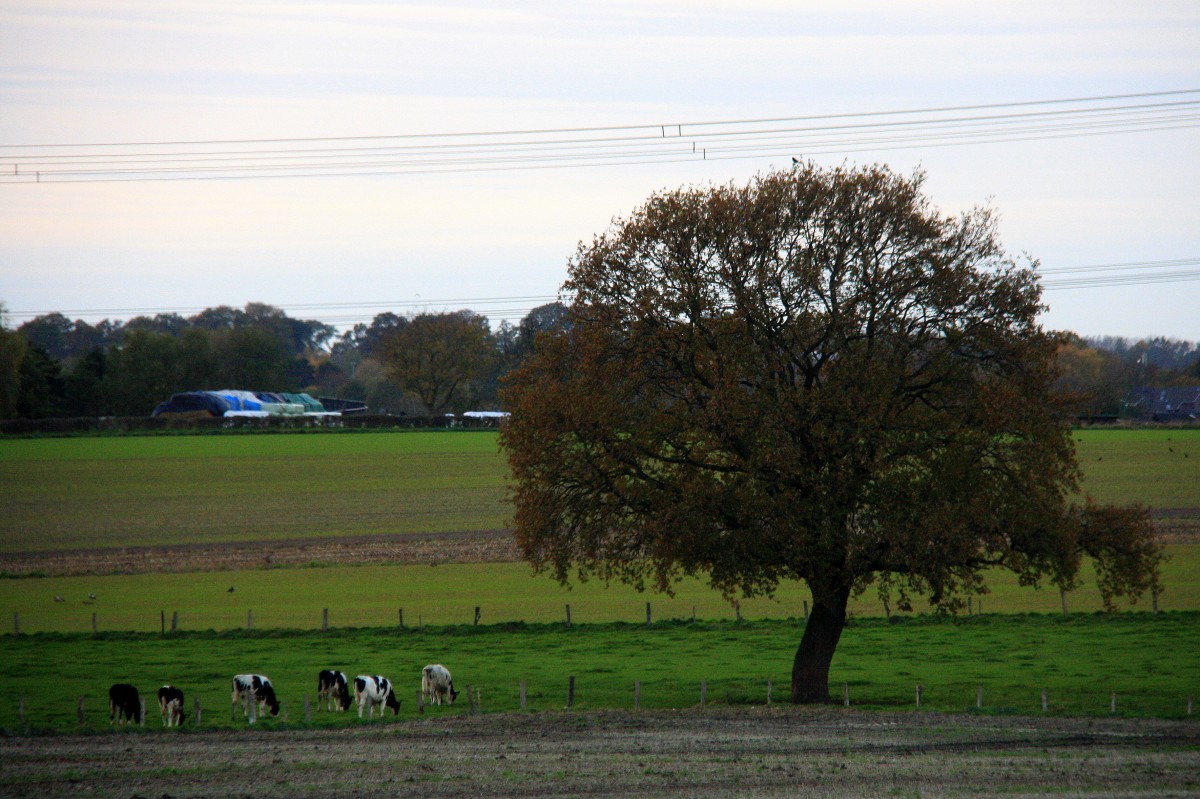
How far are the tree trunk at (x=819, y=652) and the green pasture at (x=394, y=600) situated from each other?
43.2 feet

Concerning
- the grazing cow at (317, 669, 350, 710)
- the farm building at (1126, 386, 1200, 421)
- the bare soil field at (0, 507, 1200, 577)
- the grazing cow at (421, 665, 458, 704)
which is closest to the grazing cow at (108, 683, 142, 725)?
the grazing cow at (317, 669, 350, 710)

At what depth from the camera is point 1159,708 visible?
25.6 meters

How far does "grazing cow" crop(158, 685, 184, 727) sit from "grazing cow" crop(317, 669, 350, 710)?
364 centimetres

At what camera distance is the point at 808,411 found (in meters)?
24.7

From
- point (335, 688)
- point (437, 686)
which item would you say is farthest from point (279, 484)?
point (437, 686)

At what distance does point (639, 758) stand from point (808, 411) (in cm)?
916

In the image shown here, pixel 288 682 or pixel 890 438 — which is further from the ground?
pixel 890 438

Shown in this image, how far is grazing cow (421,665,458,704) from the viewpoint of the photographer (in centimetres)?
2792

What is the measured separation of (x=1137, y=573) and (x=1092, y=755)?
23.6 ft

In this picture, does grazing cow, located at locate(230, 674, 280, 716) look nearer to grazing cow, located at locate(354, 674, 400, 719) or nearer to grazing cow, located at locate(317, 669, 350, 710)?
grazing cow, located at locate(317, 669, 350, 710)

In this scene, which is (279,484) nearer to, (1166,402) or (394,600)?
(394,600)

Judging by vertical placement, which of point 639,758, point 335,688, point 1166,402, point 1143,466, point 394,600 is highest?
point 1166,402

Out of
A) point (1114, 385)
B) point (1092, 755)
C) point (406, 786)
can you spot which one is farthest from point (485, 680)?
point (1114, 385)

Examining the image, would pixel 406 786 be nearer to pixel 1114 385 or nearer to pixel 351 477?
pixel 351 477
